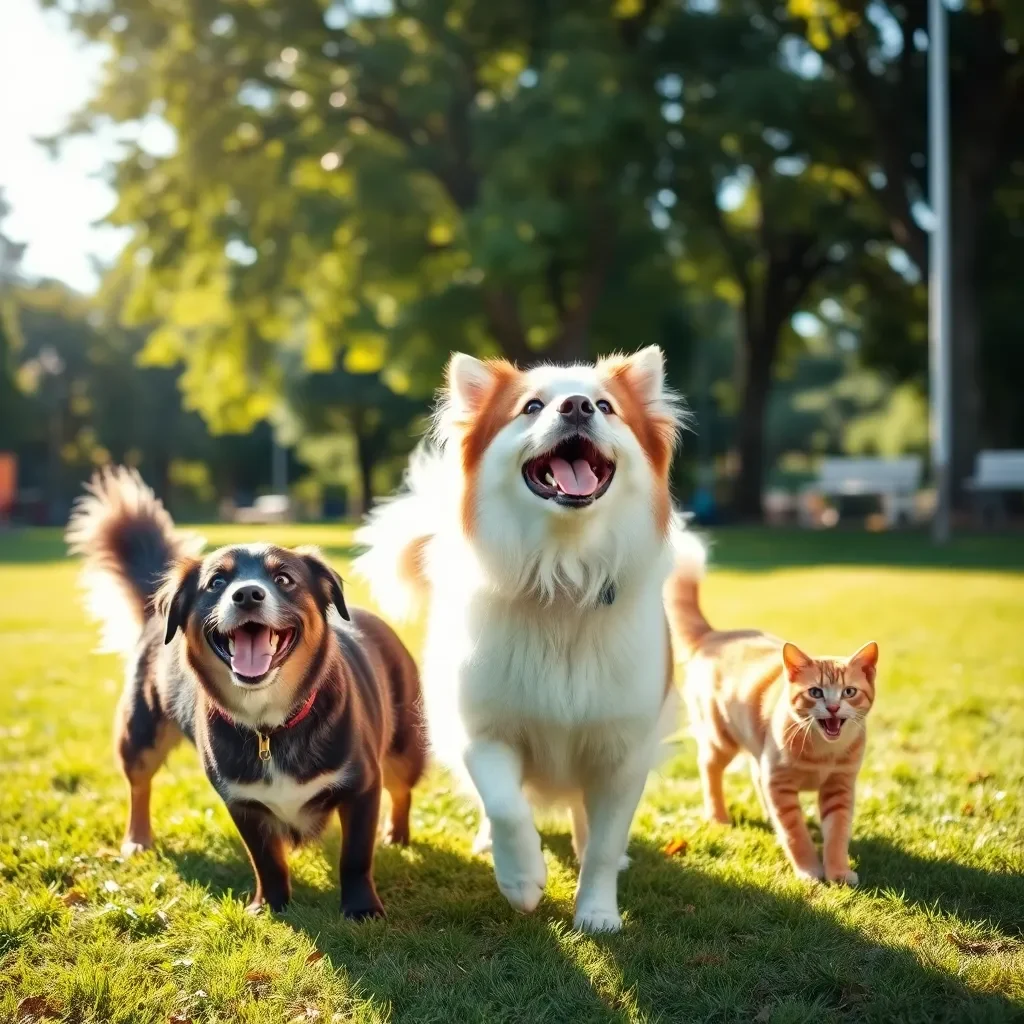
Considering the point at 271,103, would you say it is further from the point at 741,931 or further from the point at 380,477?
the point at 380,477

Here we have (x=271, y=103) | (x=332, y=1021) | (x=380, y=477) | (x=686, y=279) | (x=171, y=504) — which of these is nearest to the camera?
(x=332, y=1021)

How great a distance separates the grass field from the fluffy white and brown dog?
376 mm

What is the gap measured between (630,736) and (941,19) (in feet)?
78.0

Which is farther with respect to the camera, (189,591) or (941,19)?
(941,19)

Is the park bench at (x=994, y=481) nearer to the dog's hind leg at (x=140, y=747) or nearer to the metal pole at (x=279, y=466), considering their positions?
the dog's hind leg at (x=140, y=747)

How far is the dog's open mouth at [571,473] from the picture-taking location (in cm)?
378

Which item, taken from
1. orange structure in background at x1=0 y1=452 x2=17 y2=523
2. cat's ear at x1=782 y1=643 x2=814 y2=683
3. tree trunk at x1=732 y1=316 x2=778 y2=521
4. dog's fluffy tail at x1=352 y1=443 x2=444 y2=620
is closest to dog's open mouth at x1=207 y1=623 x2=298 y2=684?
dog's fluffy tail at x1=352 y1=443 x2=444 y2=620

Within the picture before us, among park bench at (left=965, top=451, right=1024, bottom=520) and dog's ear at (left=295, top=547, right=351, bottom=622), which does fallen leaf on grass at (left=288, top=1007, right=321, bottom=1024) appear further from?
park bench at (left=965, top=451, right=1024, bottom=520)

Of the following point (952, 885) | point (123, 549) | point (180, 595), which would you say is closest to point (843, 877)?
point (952, 885)

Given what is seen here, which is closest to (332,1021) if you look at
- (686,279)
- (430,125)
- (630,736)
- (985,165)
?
(630,736)

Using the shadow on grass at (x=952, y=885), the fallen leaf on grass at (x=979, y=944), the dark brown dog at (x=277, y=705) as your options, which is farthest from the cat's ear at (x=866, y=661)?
the dark brown dog at (x=277, y=705)

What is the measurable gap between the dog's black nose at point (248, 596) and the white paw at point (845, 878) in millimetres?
2407

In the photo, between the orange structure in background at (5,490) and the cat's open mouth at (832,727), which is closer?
the cat's open mouth at (832,727)

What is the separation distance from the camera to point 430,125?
997 inches
